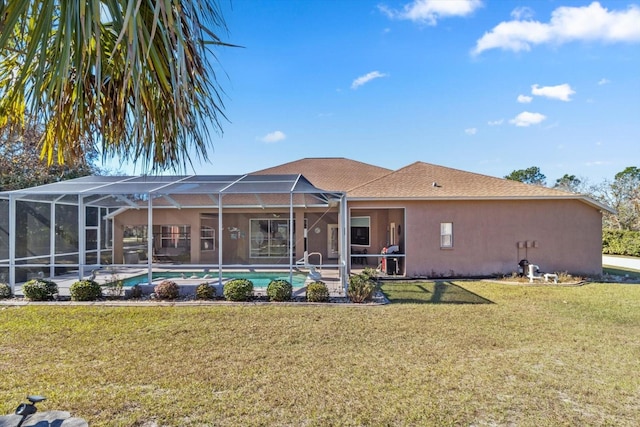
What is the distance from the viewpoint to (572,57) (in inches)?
494

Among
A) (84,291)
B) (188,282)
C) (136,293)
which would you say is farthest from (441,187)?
(84,291)

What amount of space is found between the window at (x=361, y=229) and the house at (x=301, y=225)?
0.05 meters

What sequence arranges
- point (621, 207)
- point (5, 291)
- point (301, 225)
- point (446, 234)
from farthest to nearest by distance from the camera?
point (621, 207) → point (301, 225) → point (446, 234) → point (5, 291)

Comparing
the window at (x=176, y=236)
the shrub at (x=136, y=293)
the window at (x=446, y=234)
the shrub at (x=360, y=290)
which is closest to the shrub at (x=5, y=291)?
the shrub at (x=136, y=293)

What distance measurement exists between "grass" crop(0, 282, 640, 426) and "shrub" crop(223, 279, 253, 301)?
24.4 inches

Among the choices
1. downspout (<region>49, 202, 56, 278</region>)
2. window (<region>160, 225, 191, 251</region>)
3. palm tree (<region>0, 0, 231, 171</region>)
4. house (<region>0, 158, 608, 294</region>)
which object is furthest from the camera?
window (<region>160, 225, 191, 251</region>)

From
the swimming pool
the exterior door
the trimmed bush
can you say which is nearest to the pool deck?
the swimming pool

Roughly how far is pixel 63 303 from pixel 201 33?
32.7 feet

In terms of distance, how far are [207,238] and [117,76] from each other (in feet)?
51.7

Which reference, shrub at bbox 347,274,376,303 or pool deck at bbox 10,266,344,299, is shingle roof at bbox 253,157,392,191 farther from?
shrub at bbox 347,274,376,303

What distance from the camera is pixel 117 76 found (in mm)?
2705

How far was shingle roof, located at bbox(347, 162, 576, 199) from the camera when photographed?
47.2 ft

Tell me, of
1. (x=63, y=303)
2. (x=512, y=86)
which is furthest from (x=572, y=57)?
(x=63, y=303)

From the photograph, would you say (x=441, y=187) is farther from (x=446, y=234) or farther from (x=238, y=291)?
(x=238, y=291)
